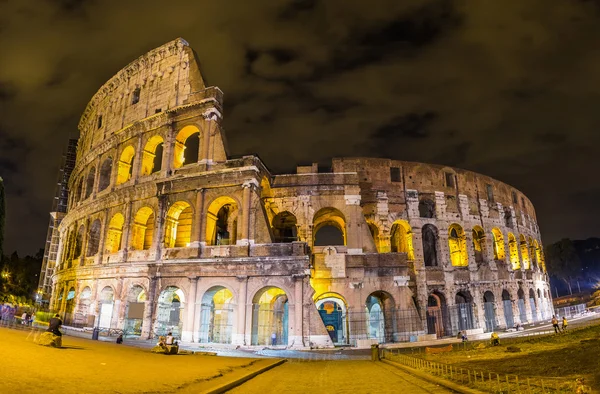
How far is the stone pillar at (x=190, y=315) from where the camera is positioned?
54.7ft

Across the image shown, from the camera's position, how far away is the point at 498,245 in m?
27.1

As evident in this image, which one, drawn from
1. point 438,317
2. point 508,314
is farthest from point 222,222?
point 508,314

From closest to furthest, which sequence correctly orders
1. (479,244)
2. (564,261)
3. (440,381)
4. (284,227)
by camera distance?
(440,381), (284,227), (479,244), (564,261)

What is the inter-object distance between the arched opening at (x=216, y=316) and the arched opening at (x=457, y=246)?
14779 millimetres

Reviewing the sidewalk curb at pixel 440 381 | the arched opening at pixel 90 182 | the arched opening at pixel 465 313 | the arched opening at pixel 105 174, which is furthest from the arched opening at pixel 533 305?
the arched opening at pixel 90 182

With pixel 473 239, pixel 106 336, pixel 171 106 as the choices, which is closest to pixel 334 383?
pixel 106 336

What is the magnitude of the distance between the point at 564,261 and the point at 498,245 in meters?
41.6

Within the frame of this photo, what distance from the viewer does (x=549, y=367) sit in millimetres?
7836

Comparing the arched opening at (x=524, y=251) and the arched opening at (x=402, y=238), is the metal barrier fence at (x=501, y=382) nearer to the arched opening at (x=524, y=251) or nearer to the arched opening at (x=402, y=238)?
the arched opening at (x=402, y=238)

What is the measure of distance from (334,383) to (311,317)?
7.90 metres

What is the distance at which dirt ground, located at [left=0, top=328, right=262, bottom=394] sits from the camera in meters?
5.64

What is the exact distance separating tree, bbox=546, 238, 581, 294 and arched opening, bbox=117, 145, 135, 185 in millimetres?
62888

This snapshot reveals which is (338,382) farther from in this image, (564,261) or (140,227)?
(564,261)

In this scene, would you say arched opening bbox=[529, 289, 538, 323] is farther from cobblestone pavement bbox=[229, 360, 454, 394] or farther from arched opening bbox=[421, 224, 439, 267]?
cobblestone pavement bbox=[229, 360, 454, 394]
